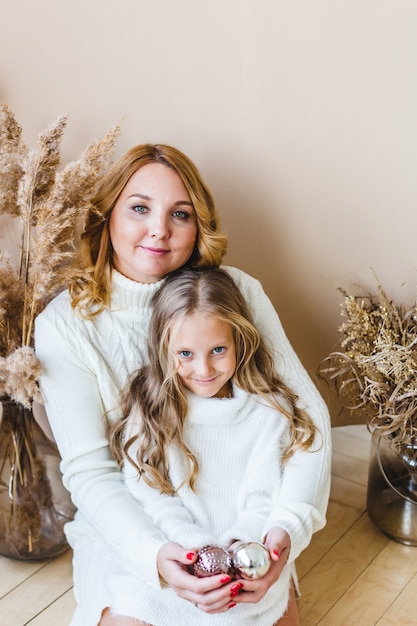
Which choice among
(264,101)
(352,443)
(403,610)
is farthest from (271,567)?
(264,101)

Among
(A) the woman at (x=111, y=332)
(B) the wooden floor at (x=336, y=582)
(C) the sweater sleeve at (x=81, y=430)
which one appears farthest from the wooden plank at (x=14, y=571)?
(C) the sweater sleeve at (x=81, y=430)

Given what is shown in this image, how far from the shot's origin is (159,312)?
1600 mm

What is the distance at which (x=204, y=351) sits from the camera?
5.06 ft

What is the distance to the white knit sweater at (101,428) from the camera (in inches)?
60.5

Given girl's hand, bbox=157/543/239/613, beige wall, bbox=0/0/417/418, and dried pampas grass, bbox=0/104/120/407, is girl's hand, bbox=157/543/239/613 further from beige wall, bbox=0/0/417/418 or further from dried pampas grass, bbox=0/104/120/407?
beige wall, bbox=0/0/417/418

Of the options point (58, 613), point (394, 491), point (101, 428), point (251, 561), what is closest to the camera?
point (251, 561)

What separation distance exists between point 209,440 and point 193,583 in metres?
0.34

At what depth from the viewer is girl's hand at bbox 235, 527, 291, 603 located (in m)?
1.40

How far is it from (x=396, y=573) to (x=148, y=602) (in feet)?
2.35

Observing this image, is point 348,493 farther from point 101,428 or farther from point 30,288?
point 30,288

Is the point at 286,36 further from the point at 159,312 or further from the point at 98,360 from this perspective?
the point at 98,360

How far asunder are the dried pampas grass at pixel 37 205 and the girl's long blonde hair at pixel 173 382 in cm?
21

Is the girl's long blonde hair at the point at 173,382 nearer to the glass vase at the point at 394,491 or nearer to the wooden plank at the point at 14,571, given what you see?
the glass vase at the point at 394,491

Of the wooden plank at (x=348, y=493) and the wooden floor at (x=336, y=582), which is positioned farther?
the wooden plank at (x=348, y=493)
